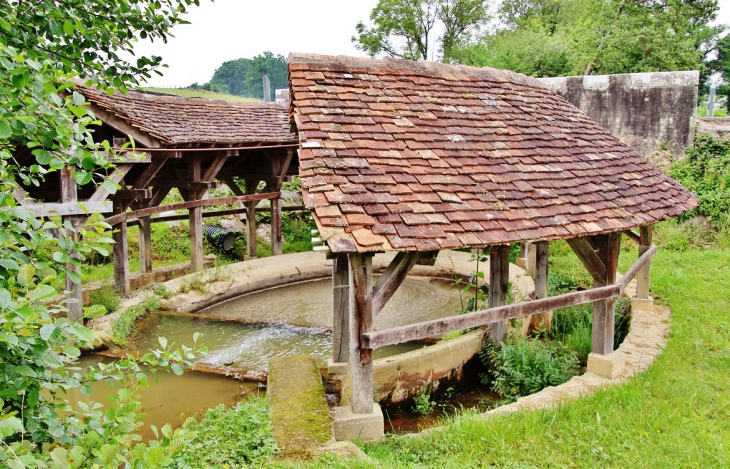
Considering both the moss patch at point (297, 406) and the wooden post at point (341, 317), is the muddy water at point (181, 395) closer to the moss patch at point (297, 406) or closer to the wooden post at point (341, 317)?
the moss patch at point (297, 406)

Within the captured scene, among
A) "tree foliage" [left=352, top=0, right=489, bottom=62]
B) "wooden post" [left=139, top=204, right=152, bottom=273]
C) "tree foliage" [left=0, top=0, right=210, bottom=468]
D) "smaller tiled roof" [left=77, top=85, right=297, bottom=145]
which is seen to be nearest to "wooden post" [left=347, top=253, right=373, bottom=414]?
"tree foliage" [left=0, top=0, right=210, bottom=468]

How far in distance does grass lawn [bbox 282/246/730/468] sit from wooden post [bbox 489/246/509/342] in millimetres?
1906

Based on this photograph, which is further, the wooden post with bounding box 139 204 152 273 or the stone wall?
the stone wall

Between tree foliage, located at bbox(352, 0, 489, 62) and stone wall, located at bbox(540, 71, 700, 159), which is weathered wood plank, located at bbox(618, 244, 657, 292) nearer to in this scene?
stone wall, located at bbox(540, 71, 700, 159)

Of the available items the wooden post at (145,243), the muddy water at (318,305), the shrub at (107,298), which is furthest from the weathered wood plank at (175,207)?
the muddy water at (318,305)

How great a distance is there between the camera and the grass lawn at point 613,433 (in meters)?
3.82

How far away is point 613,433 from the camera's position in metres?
4.16

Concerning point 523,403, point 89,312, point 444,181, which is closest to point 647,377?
point 523,403

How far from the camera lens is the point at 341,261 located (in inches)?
214

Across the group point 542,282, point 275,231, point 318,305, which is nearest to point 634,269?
point 542,282

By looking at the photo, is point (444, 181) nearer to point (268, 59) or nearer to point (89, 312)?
point (89, 312)

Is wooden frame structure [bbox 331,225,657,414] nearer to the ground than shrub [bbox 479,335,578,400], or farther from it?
farther from it

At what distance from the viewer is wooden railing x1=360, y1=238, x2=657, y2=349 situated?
423 centimetres

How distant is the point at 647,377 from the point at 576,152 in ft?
8.48
